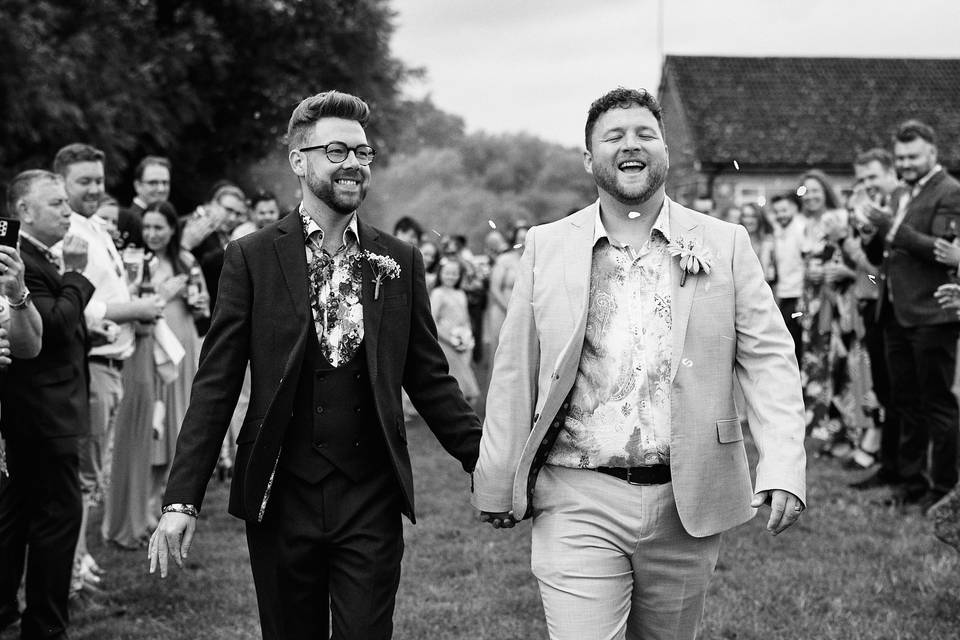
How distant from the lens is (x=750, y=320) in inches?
147

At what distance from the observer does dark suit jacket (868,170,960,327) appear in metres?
7.98

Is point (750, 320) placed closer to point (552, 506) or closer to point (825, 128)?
point (552, 506)

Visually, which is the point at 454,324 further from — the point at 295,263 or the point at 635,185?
the point at 635,185

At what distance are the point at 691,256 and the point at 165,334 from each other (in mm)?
4795

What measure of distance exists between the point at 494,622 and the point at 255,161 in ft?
78.5

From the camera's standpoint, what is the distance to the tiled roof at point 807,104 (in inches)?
1613

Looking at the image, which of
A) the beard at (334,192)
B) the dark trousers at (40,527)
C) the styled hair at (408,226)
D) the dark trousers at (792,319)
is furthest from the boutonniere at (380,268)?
the styled hair at (408,226)

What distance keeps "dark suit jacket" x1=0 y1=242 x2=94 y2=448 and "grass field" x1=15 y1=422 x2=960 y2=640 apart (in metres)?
1.18

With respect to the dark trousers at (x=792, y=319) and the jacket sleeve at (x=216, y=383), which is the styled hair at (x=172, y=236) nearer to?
the jacket sleeve at (x=216, y=383)

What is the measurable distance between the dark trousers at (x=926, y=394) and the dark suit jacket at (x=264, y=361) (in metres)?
5.41

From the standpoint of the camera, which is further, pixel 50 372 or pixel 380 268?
pixel 50 372

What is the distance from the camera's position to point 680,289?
3.72m

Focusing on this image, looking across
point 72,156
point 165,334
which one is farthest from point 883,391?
point 72,156

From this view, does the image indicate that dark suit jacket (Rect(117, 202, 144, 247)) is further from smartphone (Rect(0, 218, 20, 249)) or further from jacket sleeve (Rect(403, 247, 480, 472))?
jacket sleeve (Rect(403, 247, 480, 472))
